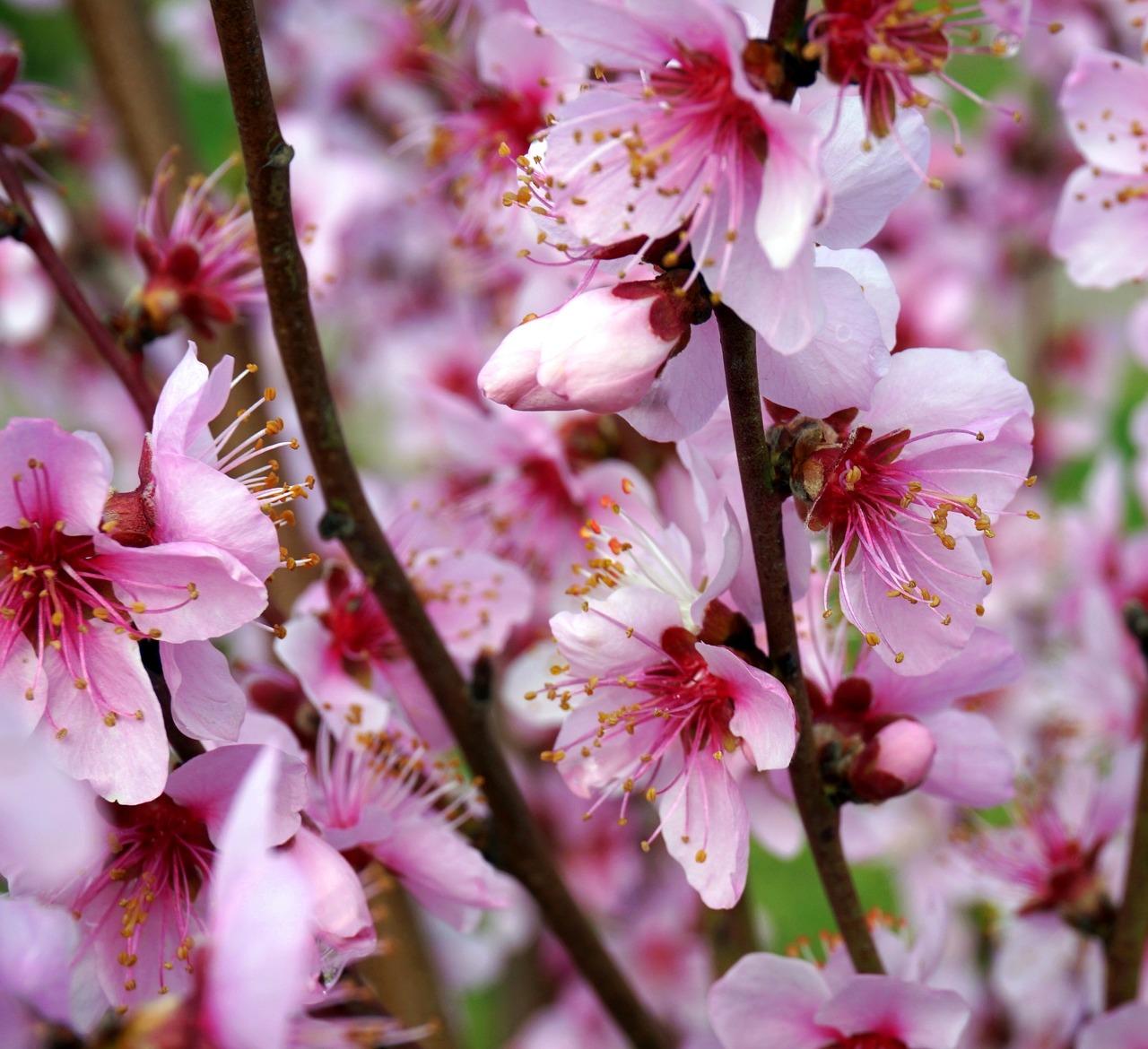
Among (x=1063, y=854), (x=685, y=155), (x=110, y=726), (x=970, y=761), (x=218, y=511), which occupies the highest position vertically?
(x=685, y=155)

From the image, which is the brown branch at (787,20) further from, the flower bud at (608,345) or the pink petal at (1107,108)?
the pink petal at (1107,108)

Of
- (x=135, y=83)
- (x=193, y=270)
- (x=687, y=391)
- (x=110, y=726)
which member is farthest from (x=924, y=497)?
(x=135, y=83)

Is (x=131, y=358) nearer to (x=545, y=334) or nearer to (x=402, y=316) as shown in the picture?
(x=545, y=334)

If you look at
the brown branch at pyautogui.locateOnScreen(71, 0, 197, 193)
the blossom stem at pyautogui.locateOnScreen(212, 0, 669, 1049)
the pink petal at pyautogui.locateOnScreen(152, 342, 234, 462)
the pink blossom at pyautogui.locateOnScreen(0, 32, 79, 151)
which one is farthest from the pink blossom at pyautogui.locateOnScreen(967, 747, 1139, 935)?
the brown branch at pyautogui.locateOnScreen(71, 0, 197, 193)

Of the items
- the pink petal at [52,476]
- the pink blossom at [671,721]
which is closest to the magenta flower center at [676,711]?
the pink blossom at [671,721]

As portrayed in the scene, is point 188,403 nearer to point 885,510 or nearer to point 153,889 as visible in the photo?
point 153,889

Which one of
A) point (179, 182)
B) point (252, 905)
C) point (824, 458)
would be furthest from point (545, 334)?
point (179, 182)
